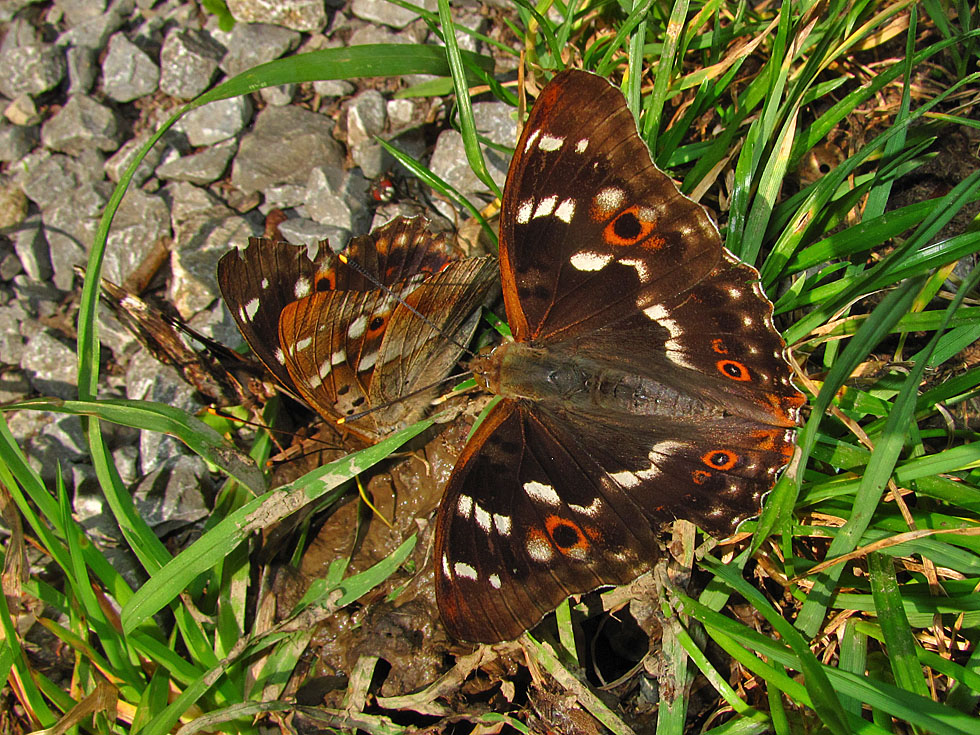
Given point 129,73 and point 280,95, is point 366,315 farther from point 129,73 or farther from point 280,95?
point 129,73

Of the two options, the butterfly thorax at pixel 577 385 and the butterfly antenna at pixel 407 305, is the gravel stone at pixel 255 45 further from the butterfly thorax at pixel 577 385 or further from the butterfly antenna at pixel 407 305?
the butterfly thorax at pixel 577 385

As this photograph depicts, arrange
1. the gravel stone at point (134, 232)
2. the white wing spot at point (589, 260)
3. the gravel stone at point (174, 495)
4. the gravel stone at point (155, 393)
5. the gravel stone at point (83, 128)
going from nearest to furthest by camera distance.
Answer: the white wing spot at point (589, 260), the gravel stone at point (174, 495), the gravel stone at point (155, 393), the gravel stone at point (134, 232), the gravel stone at point (83, 128)

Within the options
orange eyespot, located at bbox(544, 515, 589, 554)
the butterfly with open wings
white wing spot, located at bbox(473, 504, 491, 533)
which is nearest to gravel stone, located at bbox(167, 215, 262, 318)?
the butterfly with open wings

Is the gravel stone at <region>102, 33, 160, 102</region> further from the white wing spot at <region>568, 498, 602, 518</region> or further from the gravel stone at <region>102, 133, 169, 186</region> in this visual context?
the white wing spot at <region>568, 498, 602, 518</region>

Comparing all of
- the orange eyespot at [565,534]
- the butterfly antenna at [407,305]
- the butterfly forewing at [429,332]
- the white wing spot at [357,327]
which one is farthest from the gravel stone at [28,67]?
the orange eyespot at [565,534]

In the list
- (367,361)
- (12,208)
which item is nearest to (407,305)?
(367,361)

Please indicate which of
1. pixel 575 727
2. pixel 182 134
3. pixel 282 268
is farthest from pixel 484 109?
pixel 575 727

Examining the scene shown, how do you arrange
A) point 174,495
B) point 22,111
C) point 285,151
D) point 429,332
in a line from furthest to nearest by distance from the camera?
point 22,111 < point 285,151 < point 174,495 < point 429,332
